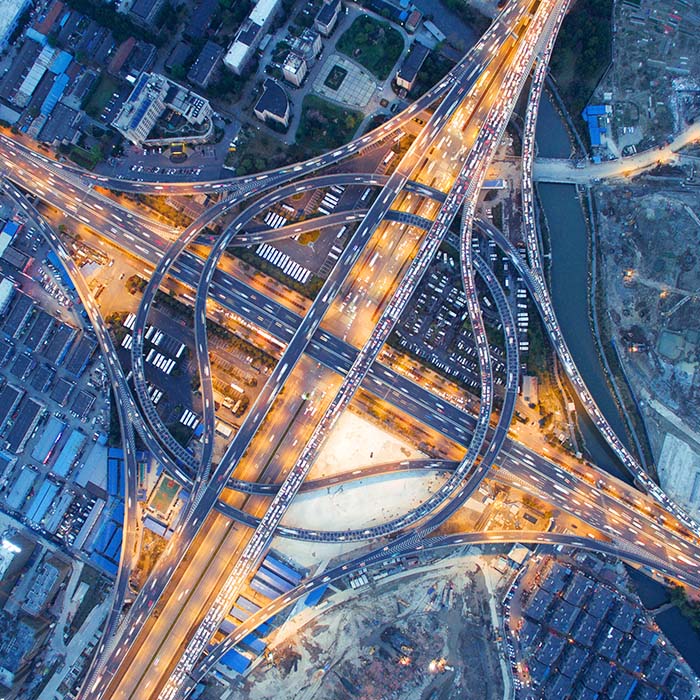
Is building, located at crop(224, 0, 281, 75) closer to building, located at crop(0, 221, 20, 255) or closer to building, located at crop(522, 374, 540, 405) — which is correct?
building, located at crop(0, 221, 20, 255)

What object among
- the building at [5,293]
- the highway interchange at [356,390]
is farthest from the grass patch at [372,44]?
the building at [5,293]

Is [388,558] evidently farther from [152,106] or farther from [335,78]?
[152,106]

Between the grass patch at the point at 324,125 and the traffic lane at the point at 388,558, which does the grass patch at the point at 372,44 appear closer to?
the grass patch at the point at 324,125

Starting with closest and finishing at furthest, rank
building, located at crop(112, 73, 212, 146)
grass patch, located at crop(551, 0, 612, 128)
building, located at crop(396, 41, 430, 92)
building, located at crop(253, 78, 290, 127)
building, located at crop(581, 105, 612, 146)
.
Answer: building, located at crop(112, 73, 212, 146) → building, located at crop(253, 78, 290, 127) → grass patch, located at crop(551, 0, 612, 128) → building, located at crop(396, 41, 430, 92) → building, located at crop(581, 105, 612, 146)

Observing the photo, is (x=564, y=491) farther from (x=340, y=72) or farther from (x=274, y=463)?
(x=340, y=72)

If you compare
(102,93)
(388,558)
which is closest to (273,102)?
(102,93)

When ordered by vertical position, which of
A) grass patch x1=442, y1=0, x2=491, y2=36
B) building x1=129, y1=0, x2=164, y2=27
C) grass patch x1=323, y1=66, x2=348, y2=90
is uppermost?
grass patch x1=442, y1=0, x2=491, y2=36

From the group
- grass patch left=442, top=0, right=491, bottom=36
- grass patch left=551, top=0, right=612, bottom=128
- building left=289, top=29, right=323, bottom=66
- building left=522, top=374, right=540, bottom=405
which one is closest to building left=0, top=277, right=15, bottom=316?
building left=289, top=29, right=323, bottom=66

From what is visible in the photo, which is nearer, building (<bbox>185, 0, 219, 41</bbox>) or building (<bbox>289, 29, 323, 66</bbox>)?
building (<bbox>289, 29, 323, 66</bbox>)
